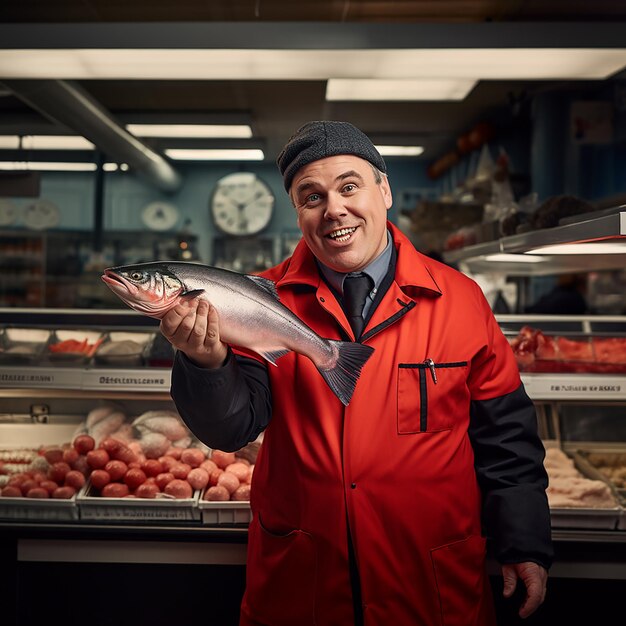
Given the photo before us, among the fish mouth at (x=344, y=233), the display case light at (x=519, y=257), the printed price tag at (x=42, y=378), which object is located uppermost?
the display case light at (x=519, y=257)

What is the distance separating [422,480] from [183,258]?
6.33 m

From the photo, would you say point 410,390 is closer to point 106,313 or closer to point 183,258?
point 106,313

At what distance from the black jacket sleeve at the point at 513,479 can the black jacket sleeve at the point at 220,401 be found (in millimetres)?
643

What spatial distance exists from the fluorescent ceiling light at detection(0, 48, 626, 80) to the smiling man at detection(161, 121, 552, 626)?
0.95m

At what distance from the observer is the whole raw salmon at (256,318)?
151 cm

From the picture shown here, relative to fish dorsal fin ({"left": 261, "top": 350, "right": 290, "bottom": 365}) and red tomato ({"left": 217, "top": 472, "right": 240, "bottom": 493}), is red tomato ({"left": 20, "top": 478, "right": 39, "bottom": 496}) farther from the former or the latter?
fish dorsal fin ({"left": 261, "top": 350, "right": 290, "bottom": 365})

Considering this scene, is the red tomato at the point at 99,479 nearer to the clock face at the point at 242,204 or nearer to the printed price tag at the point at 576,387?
the printed price tag at the point at 576,387

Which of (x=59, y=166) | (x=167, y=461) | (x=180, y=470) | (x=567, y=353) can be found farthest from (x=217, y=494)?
(x=59, y=166)

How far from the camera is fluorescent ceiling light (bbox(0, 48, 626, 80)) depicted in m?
2.55

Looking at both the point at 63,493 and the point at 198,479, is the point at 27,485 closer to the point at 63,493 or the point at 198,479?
the point at 63,493

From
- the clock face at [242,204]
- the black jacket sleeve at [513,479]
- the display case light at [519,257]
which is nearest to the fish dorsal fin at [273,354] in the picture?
the black jacket sleeve at [513,479]

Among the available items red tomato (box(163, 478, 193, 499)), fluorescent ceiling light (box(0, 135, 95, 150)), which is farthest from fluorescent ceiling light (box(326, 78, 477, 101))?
fluorescent ceiling light (box(0, 135, 95, 150))

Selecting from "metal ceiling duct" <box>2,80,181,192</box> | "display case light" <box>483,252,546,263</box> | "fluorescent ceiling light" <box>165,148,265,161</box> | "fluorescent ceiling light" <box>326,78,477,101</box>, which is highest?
"fluorescent ceiling light" <box>165,148,265,161</box>

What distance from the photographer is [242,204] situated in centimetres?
795
